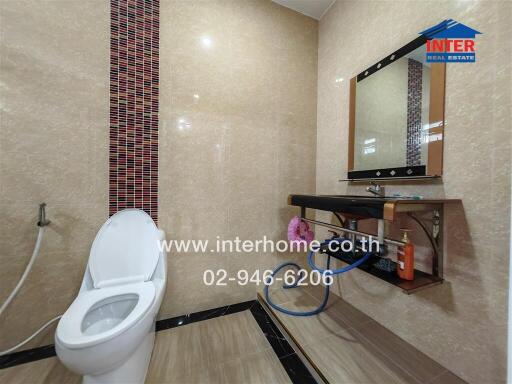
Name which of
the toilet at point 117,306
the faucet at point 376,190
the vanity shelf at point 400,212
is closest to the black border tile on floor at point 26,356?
the toilet at point 117,306

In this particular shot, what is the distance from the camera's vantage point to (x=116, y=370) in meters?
0.82

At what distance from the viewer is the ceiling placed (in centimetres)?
152

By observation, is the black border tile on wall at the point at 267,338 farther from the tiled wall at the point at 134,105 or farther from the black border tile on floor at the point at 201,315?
the tiled wall at the point at 134,105

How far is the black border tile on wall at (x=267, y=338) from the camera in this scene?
3.29 ft

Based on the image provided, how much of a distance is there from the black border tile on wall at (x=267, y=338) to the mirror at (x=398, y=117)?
1.15 meters

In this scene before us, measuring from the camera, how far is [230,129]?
1.43m

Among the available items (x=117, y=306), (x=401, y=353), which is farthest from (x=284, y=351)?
(x=117, y=306)

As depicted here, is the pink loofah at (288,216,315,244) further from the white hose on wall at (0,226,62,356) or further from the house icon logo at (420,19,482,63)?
the white hose on wall at (0,226,62,356)

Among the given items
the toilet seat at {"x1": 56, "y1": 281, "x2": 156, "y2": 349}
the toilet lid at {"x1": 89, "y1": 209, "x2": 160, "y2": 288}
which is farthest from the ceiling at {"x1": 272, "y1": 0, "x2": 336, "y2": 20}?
the toilet seat at {"x1": 56, "y1": 281, "x2": 156, "y2": 349}

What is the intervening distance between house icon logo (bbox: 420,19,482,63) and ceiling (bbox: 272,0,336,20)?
36.4 inches

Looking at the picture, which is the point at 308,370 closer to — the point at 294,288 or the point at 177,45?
the point at 294,288

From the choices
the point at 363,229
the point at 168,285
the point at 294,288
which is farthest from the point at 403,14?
the point at 168,285

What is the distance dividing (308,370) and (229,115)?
1611mm

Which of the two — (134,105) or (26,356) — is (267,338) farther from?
(134,105)
